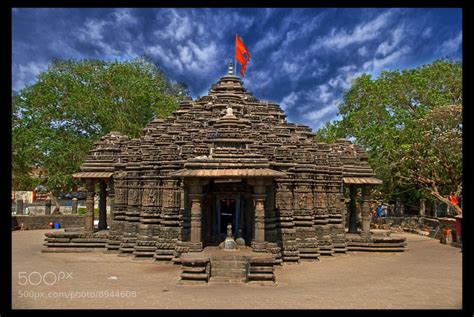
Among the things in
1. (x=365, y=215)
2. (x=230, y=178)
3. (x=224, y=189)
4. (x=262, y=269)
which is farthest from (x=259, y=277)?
(x=365, y=215)

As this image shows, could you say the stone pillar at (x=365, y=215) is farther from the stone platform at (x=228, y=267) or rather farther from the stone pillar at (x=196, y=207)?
the stone pillar at (x=196, y=207)

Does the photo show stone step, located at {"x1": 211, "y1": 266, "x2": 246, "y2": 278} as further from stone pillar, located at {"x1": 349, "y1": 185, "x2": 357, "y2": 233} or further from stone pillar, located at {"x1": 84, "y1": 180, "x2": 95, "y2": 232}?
stone pillar, located at {"x1": 349, "y1": 185, "x2": 357, "y2": 233}

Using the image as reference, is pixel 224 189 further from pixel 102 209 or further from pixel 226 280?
pixel 102 209

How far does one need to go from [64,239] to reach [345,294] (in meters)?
15.2

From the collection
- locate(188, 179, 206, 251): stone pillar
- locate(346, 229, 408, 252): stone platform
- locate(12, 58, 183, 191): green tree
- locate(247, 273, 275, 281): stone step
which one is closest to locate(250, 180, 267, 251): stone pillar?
locate(247, 273, 275, 281): stone step

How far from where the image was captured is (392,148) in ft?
120

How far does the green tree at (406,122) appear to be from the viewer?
3400 cm

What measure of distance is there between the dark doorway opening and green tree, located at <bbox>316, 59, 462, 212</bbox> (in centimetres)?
1905

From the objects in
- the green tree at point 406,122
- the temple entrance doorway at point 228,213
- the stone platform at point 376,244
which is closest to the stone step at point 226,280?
the temple entrance doorway at point 228,213

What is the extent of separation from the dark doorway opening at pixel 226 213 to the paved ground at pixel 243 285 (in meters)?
2.79

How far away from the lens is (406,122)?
37219mm

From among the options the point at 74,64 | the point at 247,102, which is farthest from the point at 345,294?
the point at 74,64

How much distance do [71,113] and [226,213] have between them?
2349 cm
